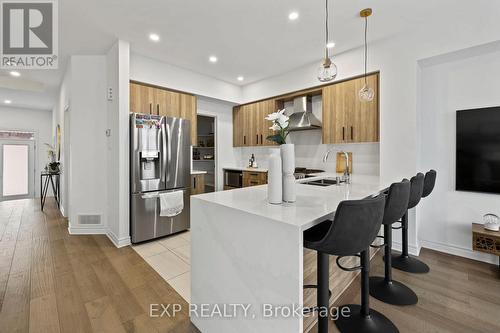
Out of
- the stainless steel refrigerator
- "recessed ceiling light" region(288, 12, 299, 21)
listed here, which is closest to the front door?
the stainless steel refrigerator

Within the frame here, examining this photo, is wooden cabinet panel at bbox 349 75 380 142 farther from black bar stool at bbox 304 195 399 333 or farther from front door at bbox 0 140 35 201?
front door at bbox 0 140 35 201

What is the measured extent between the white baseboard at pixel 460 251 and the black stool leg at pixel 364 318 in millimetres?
1830

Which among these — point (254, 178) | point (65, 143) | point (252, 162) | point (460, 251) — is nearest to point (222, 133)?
point (252, 162)

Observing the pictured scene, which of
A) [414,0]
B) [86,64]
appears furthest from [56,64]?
[414,0]

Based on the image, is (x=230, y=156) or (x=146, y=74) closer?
(x=146, y=74)

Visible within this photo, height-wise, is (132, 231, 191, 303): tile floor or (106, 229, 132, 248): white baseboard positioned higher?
(106, 229, 132, 248): white baseboard

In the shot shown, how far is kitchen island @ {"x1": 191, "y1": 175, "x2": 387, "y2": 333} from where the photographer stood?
3.43 ft

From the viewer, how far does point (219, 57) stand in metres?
3.60

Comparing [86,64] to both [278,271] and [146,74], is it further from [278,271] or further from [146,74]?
[278,271]

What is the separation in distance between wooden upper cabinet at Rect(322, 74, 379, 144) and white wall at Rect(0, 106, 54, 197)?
804cm

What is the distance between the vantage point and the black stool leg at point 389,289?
1.93 metres

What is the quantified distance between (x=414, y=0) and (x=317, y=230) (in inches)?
101

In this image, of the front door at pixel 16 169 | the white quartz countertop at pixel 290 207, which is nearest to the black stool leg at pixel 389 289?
the white quartz countertop at pixel 290 207

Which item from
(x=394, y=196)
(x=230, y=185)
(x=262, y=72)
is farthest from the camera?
(x=230, y=185)
